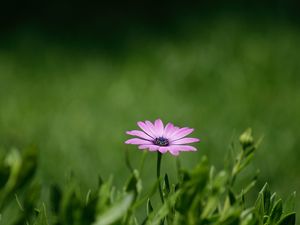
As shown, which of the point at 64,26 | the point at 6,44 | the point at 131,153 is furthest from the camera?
the point at 64,26

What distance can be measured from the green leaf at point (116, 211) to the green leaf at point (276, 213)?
9.9 inches

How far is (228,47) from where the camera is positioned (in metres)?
3.29

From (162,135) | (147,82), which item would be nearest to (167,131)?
(162,135)

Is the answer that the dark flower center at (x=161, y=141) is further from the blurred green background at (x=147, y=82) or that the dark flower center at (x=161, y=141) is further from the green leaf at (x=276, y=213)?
the blurred green background at (x=147, y=82)

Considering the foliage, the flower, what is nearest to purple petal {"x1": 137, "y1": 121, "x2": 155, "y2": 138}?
the flower

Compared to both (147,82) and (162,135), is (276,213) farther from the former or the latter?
Result: (147,82)

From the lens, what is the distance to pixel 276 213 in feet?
2.71

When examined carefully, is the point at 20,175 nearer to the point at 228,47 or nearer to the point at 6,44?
the point at 228,47

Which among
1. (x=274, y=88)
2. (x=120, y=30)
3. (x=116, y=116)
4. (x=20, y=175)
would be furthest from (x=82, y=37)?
(x=20, y=175)

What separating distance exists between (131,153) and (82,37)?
1.42 meters

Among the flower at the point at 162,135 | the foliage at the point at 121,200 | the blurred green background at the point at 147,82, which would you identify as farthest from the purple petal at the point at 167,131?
the blurred green background at the point at 147,82

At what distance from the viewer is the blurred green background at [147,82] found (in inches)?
95.4

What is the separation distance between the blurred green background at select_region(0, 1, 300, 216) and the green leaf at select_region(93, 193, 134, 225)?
60.5 inches

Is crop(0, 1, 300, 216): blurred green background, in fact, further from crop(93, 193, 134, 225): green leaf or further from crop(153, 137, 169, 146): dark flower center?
crop(93, 193, 134, 225): green leaf
